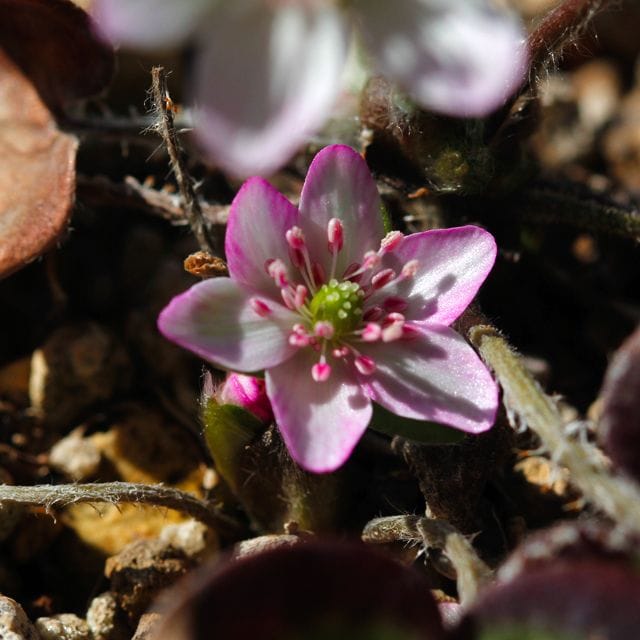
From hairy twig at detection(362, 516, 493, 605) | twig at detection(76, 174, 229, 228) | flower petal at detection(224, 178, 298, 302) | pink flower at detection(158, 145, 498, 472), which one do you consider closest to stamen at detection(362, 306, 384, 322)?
pink flower at detection(158, 145, 498, 472)

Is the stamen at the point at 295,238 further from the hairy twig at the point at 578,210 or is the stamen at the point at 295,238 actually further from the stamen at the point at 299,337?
the hairy twig at the point at 578,210

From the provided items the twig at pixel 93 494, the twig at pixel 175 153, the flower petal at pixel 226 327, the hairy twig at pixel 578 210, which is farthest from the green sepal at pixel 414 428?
the hairy twig at pixel 578 210

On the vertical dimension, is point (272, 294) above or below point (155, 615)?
above

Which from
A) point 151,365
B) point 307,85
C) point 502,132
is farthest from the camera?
point 151,365

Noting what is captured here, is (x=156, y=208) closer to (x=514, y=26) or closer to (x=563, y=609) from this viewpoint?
(x=514, y=26)

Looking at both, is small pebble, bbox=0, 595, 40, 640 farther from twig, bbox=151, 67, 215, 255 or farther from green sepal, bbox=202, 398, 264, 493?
twig, bbox=151, 67, 215, 255

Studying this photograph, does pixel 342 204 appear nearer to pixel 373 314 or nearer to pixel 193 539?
pixel 373 314

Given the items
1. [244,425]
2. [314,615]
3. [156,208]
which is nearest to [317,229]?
[244,425]

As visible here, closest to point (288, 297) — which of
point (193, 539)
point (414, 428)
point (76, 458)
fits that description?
point (414, 428)
